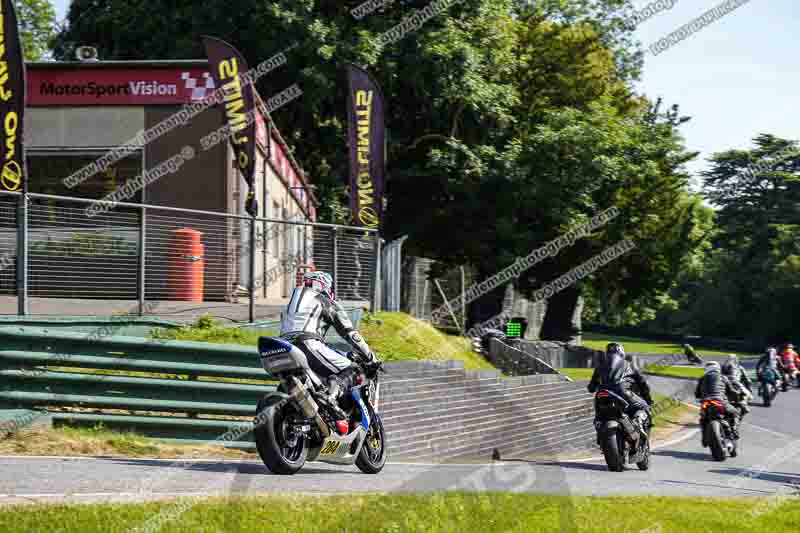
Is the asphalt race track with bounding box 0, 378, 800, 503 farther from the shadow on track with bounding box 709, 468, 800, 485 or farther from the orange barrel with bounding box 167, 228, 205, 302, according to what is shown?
the orange barrel with bounding box 167, 228, 205, 302

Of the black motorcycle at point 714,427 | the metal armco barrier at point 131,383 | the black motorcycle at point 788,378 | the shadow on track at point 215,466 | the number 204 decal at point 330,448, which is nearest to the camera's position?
the shadow on track at point 215,466

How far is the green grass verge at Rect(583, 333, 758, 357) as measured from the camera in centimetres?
6819

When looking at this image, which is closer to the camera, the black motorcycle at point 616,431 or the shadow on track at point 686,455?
the black motorcycle at point 616,431

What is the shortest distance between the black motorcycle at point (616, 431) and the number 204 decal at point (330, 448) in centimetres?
608

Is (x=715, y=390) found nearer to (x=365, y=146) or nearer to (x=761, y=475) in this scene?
(x=761, y=475)

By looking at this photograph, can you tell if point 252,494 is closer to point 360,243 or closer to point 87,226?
point 87,226

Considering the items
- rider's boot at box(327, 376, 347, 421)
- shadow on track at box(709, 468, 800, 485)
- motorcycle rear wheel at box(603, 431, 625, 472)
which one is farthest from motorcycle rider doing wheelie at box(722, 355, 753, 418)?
rider's boot at box(327, 376, 347, 421)

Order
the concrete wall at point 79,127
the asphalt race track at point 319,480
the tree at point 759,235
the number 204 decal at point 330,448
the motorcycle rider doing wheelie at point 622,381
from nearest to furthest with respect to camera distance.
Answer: the asphalt race track at point 319,480
the number 204 decal at point 330,448
the motorcycle rider doing wheelie at point 622,381
the concrete wall at point 79,127
the tree at point 759,235

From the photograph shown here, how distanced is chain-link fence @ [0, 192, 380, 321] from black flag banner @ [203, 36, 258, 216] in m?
3.18

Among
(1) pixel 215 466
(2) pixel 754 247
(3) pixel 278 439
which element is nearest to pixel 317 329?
(3) pixel 278 439

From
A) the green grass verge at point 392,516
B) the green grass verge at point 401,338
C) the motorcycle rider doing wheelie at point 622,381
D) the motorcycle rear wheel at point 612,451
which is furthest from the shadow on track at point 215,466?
the motorcycle rider doing wheelie at point 622,381

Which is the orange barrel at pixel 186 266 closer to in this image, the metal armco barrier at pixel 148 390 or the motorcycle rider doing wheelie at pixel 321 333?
the metal armco barrier at pixel 148 390

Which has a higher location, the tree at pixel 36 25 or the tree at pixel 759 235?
the tree at pixel 36 25

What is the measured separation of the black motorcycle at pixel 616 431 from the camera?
47.7 feet
